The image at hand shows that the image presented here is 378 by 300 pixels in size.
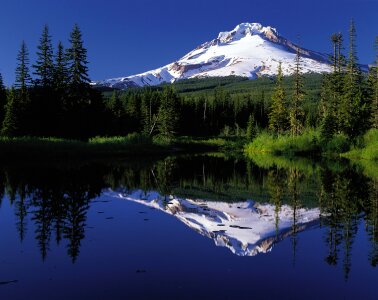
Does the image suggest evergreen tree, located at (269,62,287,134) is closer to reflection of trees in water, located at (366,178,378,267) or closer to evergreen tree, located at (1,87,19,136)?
evergreen tree, located at (1,87,19,136)

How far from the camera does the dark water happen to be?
6.51 metres

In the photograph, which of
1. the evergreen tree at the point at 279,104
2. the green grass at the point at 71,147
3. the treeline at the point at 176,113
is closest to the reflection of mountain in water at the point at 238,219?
the green grass at the point at 71,147

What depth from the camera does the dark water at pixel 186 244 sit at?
651 centimetres

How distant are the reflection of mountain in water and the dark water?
0.03 metres

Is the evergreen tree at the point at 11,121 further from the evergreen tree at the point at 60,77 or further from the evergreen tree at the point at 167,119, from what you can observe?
the evergreen tree at the point at 167,119

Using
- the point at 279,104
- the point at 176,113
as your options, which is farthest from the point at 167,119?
the point at 279,104

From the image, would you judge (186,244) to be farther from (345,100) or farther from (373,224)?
(345,100)

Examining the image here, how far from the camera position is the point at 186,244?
9.00 meters

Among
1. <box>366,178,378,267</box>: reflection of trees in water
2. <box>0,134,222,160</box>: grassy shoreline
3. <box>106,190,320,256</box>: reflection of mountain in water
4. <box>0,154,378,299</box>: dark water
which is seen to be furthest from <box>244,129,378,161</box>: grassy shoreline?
<box>106,190,320,256</box>: reflection of mountain in water

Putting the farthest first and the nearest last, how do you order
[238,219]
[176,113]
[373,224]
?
[176,113]
[238,219]
[373,224]

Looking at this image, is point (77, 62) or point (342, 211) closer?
point (342, 211)

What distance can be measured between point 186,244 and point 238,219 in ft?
10.6

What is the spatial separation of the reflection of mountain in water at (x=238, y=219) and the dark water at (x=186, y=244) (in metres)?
0.03

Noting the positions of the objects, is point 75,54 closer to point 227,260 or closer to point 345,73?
point 345,73
